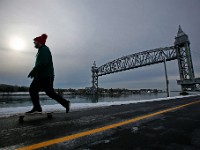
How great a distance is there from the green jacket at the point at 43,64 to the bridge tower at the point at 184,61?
46.6 meters

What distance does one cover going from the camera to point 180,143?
1.76 meters

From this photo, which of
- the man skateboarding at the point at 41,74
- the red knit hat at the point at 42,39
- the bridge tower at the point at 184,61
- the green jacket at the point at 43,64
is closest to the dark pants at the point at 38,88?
the man skateboarding at the point at 41,74

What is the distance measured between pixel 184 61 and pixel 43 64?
54126 millimetres

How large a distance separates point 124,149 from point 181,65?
54.1 m

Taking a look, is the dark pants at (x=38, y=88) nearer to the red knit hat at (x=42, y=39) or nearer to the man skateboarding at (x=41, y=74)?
the man skateboarding at (x=41, y=74)

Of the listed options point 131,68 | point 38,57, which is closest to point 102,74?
point 131,68

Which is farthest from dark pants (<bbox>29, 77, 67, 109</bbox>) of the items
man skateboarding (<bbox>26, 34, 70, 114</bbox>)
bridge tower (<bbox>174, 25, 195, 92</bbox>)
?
bridge tower (<bbox>174, 25, 195, 92</bbox>)

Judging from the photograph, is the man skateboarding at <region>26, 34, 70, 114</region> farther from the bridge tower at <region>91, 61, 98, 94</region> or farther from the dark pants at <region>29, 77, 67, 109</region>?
the bridge tower at <region>91, 61, 98, 94</region>

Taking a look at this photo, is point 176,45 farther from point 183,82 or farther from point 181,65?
point 183,82

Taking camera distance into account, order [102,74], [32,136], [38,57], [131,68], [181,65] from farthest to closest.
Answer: [102,74], [131,68], [181,65], [38,57], [32,136]

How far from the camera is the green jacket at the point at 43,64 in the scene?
3363 millimetres

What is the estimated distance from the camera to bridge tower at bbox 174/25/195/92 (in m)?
42.1

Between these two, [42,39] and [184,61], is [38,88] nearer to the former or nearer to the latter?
[42,39]

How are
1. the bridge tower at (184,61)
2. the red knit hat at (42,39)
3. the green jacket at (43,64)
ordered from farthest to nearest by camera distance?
the bridge tower at (184,61) → the red knit hat at (42,39) → the green jacket at (43,64)
